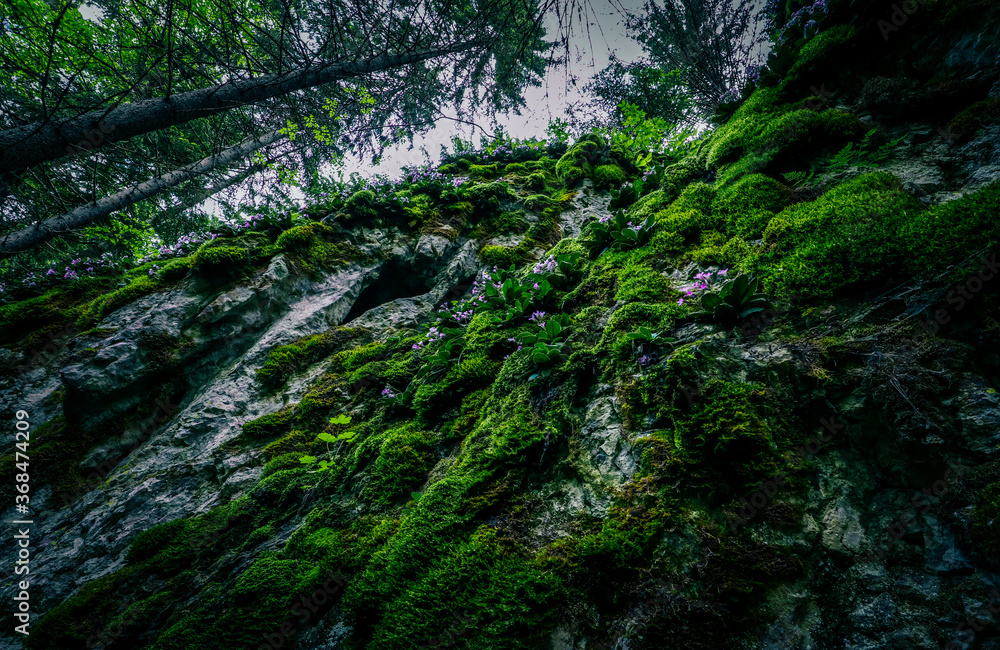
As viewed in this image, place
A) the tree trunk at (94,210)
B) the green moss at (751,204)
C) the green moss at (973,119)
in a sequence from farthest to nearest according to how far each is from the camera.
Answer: the tree trunk at (94,210), the green moss at (751,204), the green moss at (973,119)

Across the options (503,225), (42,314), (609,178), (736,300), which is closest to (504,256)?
(503,225)

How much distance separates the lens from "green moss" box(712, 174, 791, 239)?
331 centimetres

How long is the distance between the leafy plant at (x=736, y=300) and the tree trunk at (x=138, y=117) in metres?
3.92

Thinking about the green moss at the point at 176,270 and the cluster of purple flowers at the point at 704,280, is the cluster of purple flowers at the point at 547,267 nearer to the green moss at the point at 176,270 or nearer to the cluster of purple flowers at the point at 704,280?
the cluster of purple flowers at the point at 704,280

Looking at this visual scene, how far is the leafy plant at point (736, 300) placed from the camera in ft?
8.32

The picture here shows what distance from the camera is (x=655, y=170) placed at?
233 inches

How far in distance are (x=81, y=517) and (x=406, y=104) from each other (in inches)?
444

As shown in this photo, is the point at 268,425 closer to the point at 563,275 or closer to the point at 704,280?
the point at 563,275

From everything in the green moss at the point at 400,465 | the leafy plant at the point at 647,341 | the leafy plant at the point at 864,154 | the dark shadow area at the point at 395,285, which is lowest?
the green moss at the point at 400,465

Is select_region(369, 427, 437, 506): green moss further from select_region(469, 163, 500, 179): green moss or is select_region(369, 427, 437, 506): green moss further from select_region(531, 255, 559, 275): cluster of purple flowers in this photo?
select_region(469, 163, 500, 179): green moss

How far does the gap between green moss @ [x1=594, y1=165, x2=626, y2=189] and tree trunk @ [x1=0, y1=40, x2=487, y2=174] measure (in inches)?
199

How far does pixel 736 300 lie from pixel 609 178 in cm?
741

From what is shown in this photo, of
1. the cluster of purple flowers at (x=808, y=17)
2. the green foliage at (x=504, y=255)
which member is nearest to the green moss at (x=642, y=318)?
the green foliage at (x=504, y=255)

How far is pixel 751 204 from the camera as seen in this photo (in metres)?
3.54
